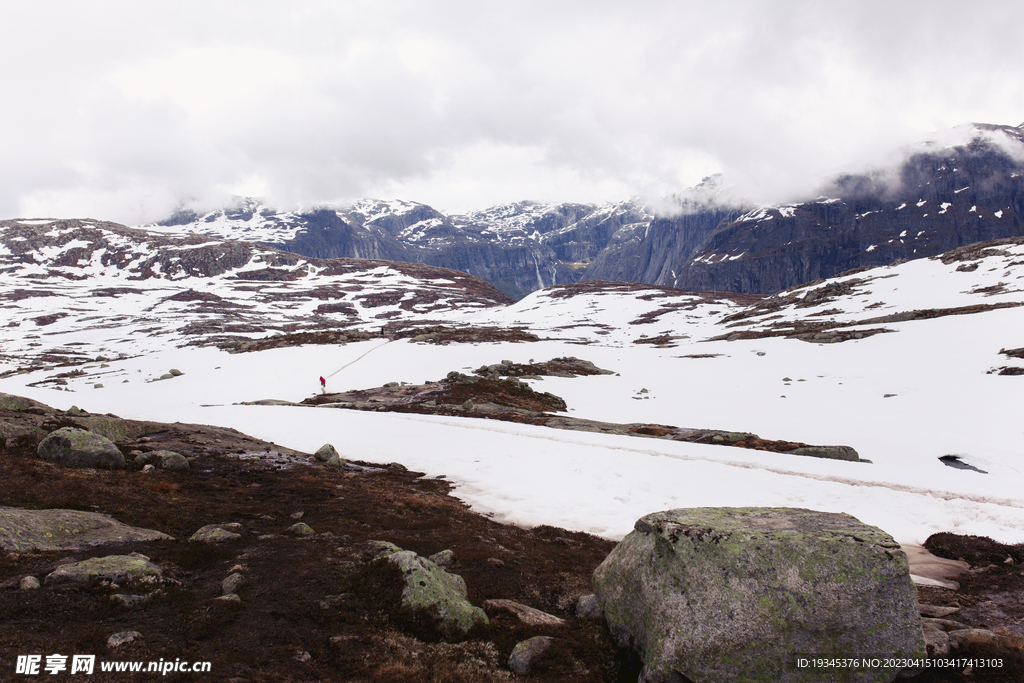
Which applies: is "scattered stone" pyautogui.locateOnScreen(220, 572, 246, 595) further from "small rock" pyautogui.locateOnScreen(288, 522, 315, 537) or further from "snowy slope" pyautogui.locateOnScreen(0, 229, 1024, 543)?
"snowy slope" pyautogui.locateOnScreen(0, 229, 1024, 543)

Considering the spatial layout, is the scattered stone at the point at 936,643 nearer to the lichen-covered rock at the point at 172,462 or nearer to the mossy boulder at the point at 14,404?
the lichen-covered rock at the point at 172,462

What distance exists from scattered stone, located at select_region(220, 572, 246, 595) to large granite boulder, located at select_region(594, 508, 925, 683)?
622 centimetres

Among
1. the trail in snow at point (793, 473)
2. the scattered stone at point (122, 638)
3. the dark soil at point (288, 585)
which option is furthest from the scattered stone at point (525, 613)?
the trail in snow at point (793, 473)

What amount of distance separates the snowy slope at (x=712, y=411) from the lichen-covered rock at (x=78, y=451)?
8.88m

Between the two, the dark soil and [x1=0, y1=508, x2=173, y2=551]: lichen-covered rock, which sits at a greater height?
[x1=0, y1=508, x2=173, y2=551]: lichen-covered rock

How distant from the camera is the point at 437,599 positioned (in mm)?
7035

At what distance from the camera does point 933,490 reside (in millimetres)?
16266

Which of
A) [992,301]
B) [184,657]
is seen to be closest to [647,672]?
[184,657]

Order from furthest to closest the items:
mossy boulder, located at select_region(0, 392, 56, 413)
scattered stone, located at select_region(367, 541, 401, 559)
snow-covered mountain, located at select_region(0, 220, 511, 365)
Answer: snow-covered mountain, located at select_region(0, 220, 511, 365) < mossy boulder, located at select_region(0, 392, 56, 413) < scattered stone, located at select_region(367, 541, 401, 559)

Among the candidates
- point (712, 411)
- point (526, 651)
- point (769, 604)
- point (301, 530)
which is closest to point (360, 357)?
point (712, 411)

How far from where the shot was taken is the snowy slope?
15.9 m

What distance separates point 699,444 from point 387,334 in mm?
54540

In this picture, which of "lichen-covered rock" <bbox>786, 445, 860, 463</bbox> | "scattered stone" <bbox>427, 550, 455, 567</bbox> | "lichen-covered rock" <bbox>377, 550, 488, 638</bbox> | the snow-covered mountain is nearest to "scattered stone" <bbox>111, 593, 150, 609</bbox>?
"lichen-covered rock" <bbox>377, 550, 488, 638</bbox>

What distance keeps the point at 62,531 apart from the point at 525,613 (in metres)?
8.59
